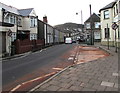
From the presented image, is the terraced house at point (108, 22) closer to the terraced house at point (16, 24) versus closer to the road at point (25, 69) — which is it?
the terraced house at point (16, 24)

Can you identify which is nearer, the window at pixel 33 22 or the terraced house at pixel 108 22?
the terraced house at pixel 108 22

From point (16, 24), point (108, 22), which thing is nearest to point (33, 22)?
point (16, 24)

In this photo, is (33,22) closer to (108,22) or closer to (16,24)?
(16,24)

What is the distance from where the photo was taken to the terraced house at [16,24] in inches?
841

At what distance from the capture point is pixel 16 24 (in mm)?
28812

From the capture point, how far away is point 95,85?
6289mm

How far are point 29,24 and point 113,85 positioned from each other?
27873 mm

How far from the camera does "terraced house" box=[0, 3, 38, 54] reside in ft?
70.1

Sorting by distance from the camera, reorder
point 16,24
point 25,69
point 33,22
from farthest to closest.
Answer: point 33,22, point 16,24, point 25,69

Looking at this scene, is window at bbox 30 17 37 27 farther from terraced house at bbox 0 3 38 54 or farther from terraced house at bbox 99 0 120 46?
terraced house at bbox 99 0 120 46

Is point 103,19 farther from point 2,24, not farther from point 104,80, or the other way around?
point 104,80

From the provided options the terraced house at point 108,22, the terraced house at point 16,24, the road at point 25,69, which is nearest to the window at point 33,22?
the terraced house at point 16,24

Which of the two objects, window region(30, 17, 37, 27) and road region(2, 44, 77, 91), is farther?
window region(30, 17, 37, 27)

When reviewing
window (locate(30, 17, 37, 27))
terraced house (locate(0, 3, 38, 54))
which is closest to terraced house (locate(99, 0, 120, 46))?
window (locate(30, 17, 37, 27))
